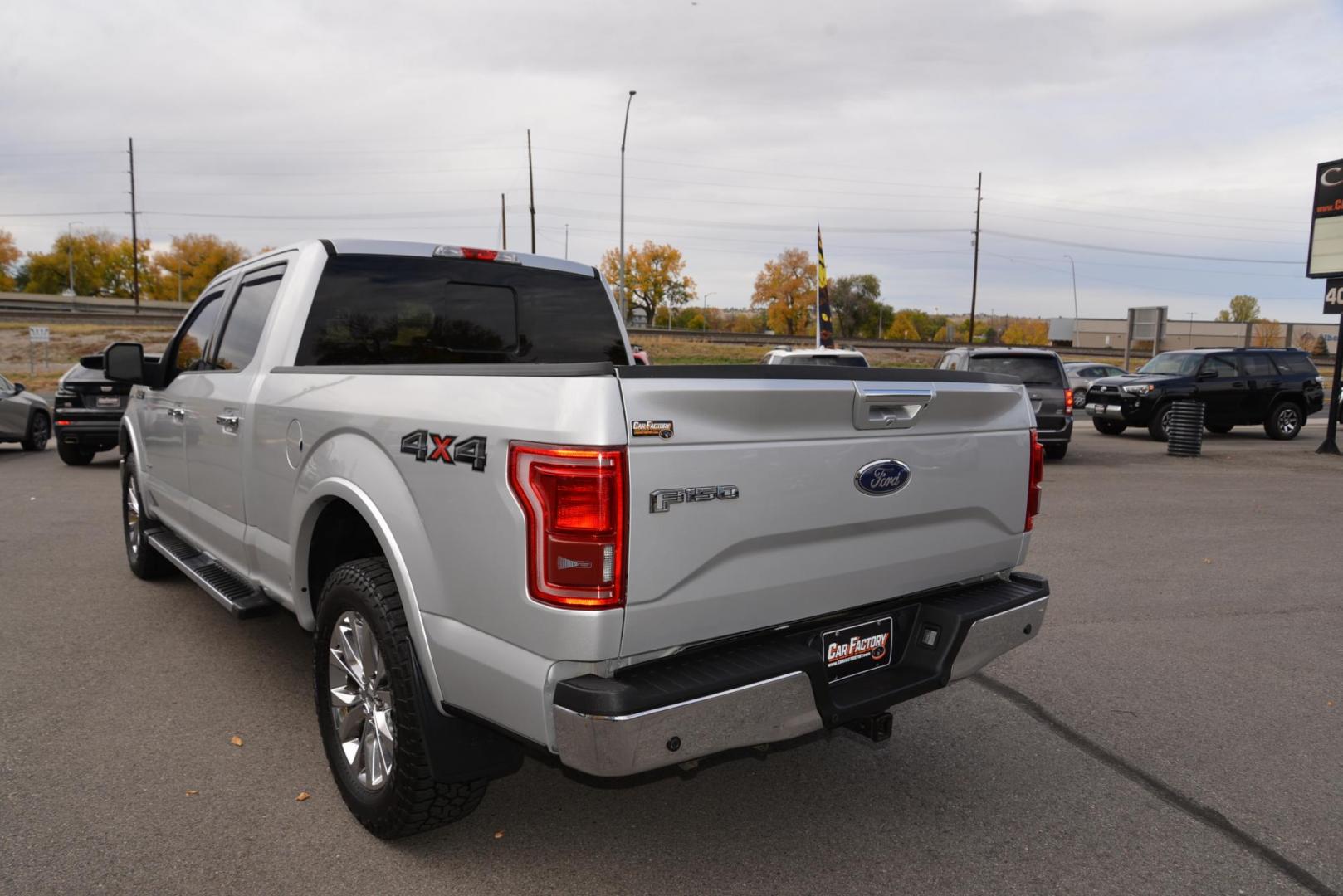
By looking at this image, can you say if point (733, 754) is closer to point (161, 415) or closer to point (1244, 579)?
point (161, 415)

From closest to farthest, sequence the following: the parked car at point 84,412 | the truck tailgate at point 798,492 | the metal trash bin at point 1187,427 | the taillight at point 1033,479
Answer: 1. the truck tailgate at point 798,492
2. the taillight at point 1033,479
3. the parked car at point 84,412
4. the metal trash bin at point 1187,427

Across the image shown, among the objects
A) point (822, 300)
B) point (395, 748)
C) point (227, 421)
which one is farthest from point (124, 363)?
point (822, 300)

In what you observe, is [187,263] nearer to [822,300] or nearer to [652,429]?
[822,300]

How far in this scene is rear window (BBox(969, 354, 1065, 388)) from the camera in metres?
13.9

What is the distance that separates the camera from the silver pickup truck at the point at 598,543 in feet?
7.73

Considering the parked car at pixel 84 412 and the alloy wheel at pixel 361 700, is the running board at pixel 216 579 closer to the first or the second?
the alloy wheel at pixel 361 700

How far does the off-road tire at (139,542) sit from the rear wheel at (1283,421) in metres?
19.9

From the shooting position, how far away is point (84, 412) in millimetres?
12805

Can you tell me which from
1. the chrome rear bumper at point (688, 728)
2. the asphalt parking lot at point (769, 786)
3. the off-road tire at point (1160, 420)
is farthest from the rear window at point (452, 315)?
the off-road tire at point (1160, 420)

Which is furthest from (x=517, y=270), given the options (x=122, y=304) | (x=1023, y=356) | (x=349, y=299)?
(x=122, y=304)

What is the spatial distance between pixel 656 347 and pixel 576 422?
47269 mm

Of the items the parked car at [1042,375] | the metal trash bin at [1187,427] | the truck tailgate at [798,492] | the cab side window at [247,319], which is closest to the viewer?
the truck tailgate at [798,492]

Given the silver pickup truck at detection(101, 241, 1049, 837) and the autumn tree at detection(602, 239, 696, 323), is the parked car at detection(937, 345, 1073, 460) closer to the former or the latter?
the silver pickup truck at detection(101, 241, 1049, 837)

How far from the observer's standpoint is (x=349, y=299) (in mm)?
4066
